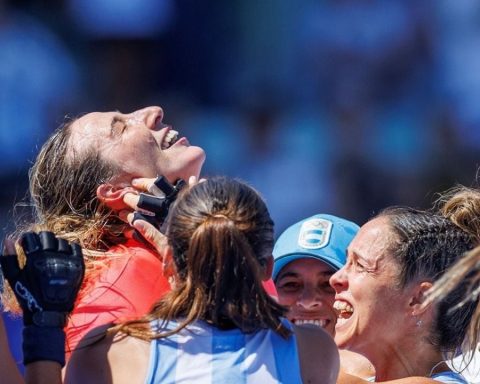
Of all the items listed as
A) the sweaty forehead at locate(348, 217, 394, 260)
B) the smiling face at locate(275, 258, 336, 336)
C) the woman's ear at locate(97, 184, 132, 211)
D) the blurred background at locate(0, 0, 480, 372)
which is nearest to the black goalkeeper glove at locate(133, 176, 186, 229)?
the woman's ear at locate(97, 184, 132, 211)

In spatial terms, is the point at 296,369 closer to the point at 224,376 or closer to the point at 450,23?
the point at 224,376

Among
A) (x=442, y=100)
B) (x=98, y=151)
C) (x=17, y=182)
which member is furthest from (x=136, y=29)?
(x=98, y=151)

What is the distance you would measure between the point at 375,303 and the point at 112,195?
36.4 inches

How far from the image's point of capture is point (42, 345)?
2.26 m

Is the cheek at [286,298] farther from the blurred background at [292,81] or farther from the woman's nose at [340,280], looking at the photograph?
the blurred background at [292,81]

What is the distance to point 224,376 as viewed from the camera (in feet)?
7.22

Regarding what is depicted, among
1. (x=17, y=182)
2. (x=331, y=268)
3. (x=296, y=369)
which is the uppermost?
(x=296, y=369)

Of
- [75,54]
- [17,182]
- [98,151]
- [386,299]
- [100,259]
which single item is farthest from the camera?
[75,54]

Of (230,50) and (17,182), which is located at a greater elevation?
(230,50)

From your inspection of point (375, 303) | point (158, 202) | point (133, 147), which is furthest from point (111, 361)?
point (133, 147)

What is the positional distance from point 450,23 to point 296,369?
427cm

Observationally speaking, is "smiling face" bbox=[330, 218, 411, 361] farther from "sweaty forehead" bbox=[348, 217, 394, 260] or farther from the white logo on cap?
the white logo on cap

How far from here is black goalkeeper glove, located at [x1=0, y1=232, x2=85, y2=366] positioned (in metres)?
2.27

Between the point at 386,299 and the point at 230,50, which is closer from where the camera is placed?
the point at 386,299
